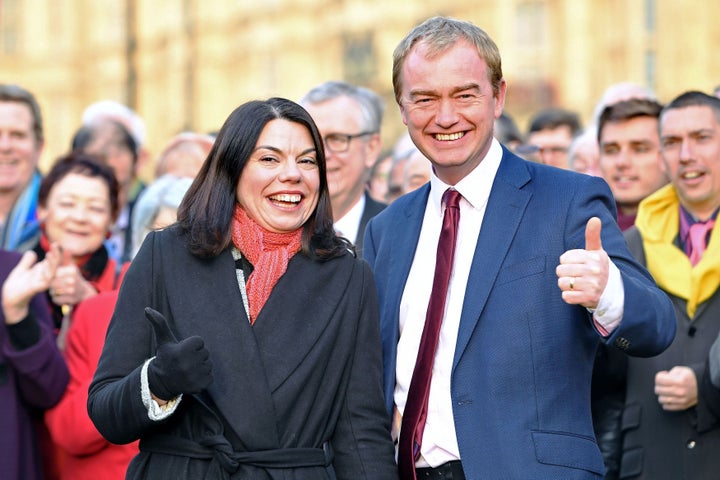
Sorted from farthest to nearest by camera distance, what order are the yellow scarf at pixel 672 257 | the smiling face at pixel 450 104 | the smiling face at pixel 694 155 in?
the smiling face at pixel 694 155 → the yellow scarf at pixel 672 257 → the smiling face at pixel 450 104

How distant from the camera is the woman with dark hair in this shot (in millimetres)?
3486

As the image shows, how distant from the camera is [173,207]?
225 inches

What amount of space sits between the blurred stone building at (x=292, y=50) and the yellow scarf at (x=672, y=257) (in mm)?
7875

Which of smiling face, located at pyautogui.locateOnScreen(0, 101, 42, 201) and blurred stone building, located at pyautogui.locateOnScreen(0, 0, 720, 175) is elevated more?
blurred stone building, located at pyautogui.locateOnScreen(0, 0, 720, 175)

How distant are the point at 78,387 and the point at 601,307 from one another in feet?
7.99

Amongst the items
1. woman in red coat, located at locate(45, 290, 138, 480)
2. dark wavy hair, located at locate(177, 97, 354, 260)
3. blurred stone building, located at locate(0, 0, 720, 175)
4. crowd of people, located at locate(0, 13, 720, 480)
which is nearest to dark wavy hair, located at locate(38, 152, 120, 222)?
woman in red coat, located at locate(45, 290, 138, 480)

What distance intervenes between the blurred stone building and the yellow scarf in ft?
25.8

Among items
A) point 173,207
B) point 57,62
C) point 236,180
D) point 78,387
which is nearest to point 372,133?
point 173,207


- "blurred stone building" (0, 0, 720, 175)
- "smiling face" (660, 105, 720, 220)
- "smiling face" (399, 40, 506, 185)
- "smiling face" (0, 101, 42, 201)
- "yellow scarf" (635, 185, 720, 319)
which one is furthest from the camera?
"blurred stone building" (0, 0, 720, 175)

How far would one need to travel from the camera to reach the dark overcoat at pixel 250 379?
350 centimetres

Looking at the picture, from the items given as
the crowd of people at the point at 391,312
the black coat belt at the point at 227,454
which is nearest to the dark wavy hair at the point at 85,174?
the crowd of people at the point at 391,312

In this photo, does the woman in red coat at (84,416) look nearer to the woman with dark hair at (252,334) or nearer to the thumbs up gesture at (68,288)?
the thumbs up gesture at (68,288)

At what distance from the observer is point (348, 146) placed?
608 centimetres

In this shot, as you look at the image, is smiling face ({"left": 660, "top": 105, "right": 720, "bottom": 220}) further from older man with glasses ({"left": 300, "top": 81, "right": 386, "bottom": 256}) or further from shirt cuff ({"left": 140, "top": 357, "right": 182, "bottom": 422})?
shirt cuff ({"left": 140, "top": 357, "right": 182, "bottom": 422})
